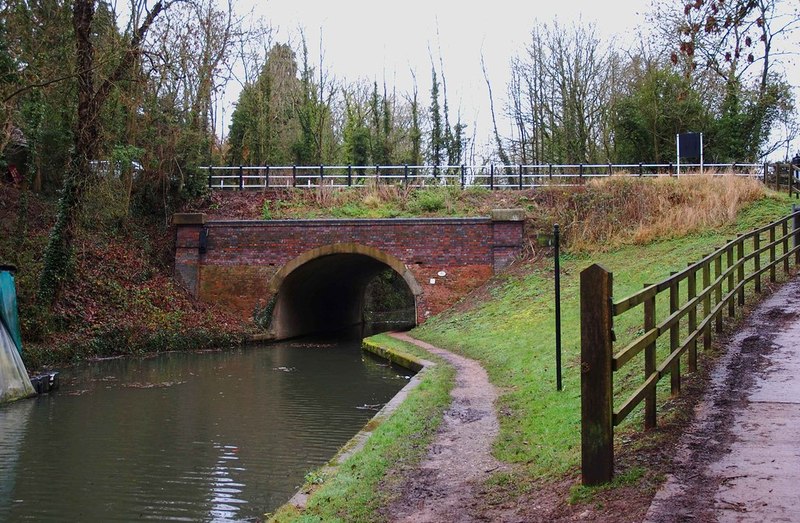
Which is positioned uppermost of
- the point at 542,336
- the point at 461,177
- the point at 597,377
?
the point at 461,177

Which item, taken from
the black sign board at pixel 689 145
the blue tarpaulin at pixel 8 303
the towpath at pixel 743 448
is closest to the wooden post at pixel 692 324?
the towpath at pixel 743 448

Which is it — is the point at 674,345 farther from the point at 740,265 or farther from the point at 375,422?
the point at 740,265

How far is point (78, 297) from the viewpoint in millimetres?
17188

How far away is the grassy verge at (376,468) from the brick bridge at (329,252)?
421 inches

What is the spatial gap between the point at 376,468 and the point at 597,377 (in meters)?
2.51

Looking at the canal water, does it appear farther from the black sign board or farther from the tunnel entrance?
the black sign board

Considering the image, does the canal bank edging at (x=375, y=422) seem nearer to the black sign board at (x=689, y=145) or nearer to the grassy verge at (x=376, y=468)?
the grassy verge at (x=376, y=468)

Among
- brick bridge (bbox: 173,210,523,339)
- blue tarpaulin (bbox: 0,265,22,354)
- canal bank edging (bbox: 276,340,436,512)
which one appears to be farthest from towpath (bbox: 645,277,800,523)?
brick bridge (bbox: 173,210,523,339)

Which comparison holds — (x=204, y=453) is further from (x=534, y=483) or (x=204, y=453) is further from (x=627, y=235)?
(x=627, y=235)

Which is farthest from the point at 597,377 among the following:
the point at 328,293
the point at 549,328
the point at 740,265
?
the point at 328,293

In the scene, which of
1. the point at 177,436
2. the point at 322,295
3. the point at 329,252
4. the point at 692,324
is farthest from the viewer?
the point at 322,295

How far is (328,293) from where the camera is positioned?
89.2ft

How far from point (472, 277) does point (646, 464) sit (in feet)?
51.7

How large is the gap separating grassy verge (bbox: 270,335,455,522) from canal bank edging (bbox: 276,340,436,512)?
7 cm
